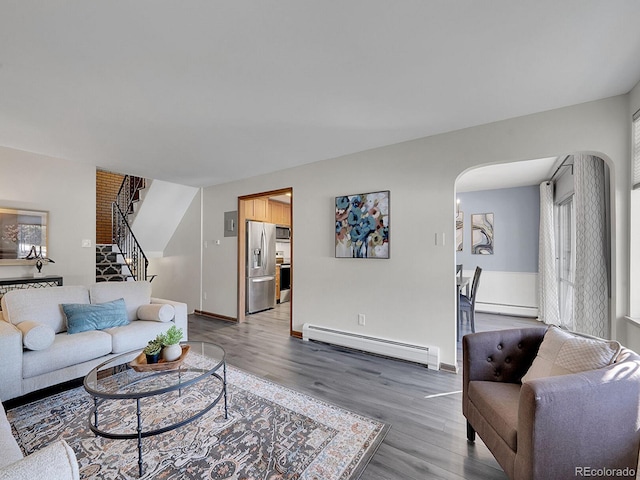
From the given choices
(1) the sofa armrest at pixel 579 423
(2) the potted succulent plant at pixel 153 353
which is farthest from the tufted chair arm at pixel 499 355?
(2) the potted succulent plant at pixel 153 353

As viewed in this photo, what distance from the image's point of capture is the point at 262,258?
18.4ft

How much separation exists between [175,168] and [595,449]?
16.5 feet

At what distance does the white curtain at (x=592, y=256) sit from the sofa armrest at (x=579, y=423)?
160 centimetres

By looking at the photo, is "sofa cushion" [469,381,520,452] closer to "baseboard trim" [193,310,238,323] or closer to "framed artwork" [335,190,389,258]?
"framed artwork" [335,190,389,258]

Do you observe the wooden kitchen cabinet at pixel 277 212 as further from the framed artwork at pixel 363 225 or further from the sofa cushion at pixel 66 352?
the sofa cushion at pixel 66 352

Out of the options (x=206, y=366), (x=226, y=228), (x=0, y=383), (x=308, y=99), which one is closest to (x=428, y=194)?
(x=308, y=99)

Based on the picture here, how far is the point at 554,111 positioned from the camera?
252 centimetres

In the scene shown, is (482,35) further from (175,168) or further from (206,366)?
(175,168)

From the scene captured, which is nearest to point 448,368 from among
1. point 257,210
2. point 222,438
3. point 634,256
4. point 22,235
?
point 634,256

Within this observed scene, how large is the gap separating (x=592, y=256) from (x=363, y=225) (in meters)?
2.22

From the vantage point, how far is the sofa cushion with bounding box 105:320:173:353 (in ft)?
9.00

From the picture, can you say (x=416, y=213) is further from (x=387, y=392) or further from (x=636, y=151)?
(x=387, y=392)

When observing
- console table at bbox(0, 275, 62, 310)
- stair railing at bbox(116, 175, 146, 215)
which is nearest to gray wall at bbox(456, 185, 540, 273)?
stair railing at bbox(116, 175, 146, 215)

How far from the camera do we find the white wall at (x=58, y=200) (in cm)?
360
